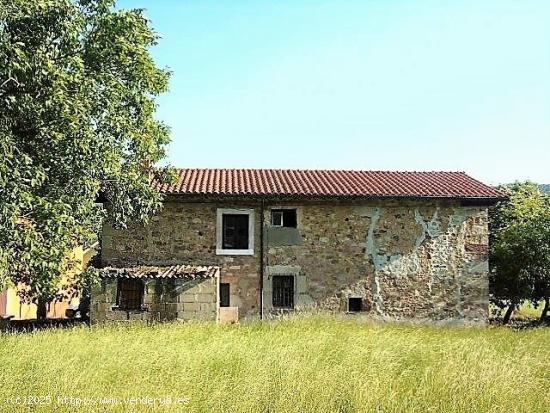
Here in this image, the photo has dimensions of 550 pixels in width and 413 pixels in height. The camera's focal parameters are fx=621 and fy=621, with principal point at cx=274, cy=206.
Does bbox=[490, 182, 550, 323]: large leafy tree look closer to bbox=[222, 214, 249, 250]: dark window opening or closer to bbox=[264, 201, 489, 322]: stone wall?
bbox=[264, 201, 489, 322]: stone wall

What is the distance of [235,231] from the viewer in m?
20.5

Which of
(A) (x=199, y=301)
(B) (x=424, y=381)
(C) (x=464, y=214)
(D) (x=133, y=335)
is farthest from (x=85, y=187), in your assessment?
(C) (x=464, y=214)

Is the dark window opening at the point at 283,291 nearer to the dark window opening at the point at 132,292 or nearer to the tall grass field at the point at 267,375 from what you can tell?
the dark window opening at the point at 132,292

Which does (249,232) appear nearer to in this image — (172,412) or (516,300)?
(516,300)

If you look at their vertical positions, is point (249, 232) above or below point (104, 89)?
below

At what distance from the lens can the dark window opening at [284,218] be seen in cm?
2061

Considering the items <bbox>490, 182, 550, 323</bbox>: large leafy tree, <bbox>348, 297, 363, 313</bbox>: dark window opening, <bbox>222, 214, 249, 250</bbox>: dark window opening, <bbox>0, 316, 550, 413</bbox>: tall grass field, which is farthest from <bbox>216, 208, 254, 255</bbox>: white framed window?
<bbox>490, 182, 550, 323</bbox>: large leafy tree

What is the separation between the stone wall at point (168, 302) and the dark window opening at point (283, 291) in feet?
8.09

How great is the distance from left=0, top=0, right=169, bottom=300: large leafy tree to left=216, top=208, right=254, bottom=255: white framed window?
451 centimetres

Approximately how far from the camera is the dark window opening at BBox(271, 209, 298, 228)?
20609 mm

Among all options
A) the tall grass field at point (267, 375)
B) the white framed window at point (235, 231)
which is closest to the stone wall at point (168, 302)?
the white framed window at point (235, 231)

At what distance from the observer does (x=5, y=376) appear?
9180mm

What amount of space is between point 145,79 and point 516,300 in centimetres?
1547

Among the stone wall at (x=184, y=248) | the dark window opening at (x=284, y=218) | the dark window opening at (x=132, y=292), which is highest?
the dark window opening at (x=284, y=218)
